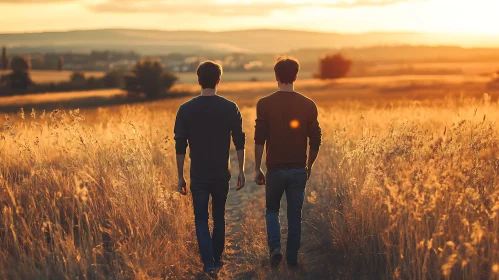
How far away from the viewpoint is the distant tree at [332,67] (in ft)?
245

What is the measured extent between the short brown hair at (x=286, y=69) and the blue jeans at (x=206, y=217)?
3.89ft

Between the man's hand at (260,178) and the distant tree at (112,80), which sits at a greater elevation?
the man's hand at (260,178)

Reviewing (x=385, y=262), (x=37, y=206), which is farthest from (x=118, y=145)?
(x=385, y=262)

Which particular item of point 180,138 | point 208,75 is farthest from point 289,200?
point 208,75

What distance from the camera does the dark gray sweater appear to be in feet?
15.4

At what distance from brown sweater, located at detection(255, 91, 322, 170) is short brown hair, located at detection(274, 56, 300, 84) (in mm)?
137

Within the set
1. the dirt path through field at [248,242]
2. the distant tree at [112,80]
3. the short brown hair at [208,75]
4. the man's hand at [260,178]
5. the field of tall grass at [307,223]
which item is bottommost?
the distant tree at [112,80]

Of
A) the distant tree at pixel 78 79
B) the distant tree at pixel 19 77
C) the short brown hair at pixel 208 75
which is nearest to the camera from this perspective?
the short brown hair at pixel 208 75

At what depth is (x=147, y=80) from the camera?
50125 mm

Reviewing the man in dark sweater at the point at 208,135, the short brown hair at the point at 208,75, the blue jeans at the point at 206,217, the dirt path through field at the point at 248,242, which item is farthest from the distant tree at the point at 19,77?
the short brown hair at the point at 208,75

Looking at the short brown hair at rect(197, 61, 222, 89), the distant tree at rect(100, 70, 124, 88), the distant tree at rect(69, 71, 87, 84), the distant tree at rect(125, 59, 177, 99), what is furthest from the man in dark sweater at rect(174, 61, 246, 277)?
the distant tree at rect(69, 71, 87, 84)

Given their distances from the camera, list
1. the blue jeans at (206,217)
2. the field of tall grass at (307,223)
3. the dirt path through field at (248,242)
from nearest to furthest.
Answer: the field of tall grass at (307,223)
the blue jeans at (206,217)
the dirt path through field at (248,242)

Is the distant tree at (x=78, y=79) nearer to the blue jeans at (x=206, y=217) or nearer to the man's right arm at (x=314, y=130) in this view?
the blue jeans at (x=206, y=217)

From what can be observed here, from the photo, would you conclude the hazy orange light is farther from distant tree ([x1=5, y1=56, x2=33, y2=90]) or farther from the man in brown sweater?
distant tree ([x1=5, y1=56, x2=33, y2=90])
